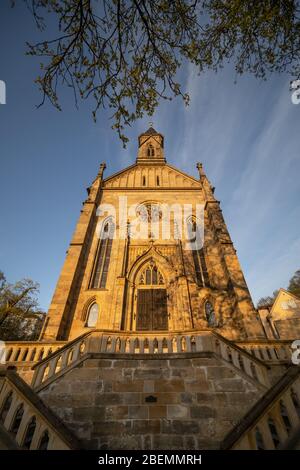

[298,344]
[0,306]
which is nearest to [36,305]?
[0,306]

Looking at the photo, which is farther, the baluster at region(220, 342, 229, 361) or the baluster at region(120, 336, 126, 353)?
the baluster at region(120, 336, 126, 353)

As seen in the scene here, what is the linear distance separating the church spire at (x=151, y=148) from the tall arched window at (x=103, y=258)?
9514 mm

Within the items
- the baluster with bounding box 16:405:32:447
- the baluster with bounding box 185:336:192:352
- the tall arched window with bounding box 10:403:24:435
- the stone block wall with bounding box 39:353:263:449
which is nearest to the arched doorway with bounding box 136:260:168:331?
the baluster with bounding box 185:336:192:352

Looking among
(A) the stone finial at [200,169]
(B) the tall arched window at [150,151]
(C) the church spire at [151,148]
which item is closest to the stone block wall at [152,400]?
(A) the stone finial at [200,169]

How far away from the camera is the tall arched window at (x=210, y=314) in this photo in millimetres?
10742

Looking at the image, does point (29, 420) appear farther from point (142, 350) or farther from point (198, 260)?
point (198, 260)

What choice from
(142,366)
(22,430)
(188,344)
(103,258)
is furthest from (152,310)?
(22,430)

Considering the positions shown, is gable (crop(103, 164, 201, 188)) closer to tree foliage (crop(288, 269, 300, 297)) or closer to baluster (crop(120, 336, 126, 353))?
baluster (crop(120, 336, 126, 353))

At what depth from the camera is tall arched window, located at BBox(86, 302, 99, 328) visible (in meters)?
10.6

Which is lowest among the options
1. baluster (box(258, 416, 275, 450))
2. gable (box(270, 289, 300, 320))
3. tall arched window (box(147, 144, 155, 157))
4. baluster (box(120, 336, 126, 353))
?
baluster (box(258, 416, 275, 450))

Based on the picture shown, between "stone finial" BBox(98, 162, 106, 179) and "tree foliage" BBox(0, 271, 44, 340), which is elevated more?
"stone finial" BBox(98, 162, 106, 179)

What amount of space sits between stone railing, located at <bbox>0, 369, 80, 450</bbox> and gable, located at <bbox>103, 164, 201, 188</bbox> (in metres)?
15.4

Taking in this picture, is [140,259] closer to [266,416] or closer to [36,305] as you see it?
[266,416]
